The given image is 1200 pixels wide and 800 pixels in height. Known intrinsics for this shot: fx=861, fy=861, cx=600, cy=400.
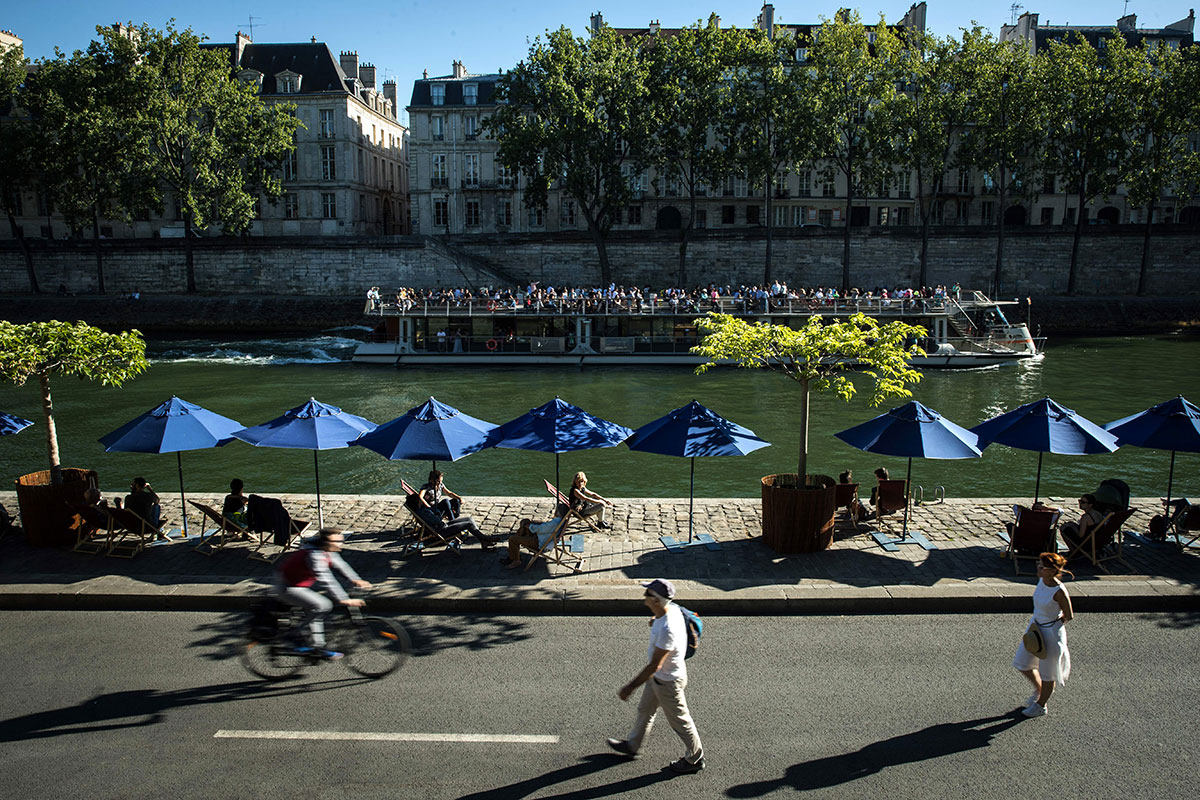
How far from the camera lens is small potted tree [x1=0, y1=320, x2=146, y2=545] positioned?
37.7 feet

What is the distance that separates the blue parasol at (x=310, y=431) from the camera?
11.8 m

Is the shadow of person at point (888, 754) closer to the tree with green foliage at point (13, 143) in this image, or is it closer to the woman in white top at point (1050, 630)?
the woman in white top at point (1050, 630)

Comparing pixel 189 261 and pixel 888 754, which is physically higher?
pixel 189 261

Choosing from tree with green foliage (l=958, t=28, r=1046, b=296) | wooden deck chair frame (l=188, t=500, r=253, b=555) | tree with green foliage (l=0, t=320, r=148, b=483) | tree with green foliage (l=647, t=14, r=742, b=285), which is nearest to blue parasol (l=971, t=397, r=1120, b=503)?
wooden deck chair frame (l=188, t=500, r=253, b=555)

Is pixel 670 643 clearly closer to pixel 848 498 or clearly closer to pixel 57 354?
pixel 848 498

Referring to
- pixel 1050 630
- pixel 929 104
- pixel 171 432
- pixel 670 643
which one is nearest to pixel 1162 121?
pixel 929 104

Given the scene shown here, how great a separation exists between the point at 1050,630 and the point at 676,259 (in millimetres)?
53261

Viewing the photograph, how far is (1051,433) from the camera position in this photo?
1152 cm

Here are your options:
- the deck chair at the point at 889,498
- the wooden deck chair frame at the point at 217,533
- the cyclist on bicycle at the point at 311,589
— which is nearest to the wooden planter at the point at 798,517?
the deck chair at the point at 889,498

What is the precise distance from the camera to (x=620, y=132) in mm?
51562

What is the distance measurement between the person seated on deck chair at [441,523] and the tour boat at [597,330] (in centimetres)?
3024

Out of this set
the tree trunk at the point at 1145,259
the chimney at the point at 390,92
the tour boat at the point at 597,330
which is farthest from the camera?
the chimney at the point at 390,92

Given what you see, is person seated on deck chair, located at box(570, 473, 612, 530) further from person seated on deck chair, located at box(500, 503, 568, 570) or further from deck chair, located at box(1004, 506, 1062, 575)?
deck chair, located at box(1004, 506, 1062, 575)

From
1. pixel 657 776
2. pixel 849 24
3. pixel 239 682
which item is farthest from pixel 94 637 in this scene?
pixel 849 24
